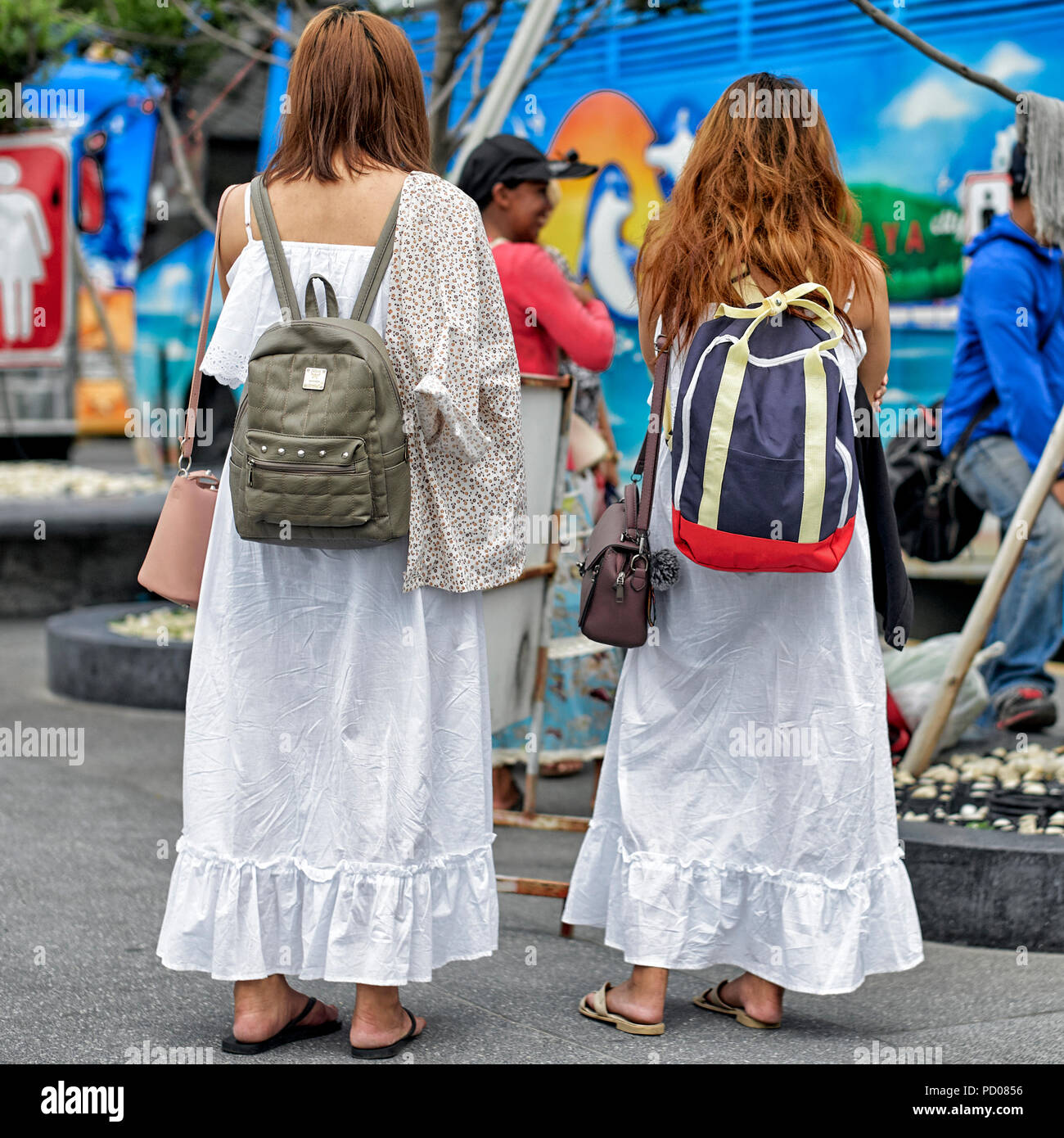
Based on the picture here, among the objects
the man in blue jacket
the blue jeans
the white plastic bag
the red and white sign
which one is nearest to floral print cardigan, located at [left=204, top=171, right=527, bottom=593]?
the white plastic bag

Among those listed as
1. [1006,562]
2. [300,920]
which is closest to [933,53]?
[1006,562]

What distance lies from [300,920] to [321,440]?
3.14 feet

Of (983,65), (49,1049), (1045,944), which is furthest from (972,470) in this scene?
(49,1049)

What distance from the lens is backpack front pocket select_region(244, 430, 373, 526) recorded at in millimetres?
2740

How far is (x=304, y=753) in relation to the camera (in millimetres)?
2984

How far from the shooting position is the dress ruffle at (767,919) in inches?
123

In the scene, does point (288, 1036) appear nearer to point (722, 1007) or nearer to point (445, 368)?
point (722, 1007)

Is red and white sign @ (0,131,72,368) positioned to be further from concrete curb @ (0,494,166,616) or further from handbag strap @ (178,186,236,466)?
handbag strap @ (178,186,236,466)

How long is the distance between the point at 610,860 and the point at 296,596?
95 cm

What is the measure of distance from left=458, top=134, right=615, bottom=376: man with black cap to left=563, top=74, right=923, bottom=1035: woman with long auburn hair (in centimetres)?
114

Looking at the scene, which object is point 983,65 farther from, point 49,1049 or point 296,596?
point 49,1049

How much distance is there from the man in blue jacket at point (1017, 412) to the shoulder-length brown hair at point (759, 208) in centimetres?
208

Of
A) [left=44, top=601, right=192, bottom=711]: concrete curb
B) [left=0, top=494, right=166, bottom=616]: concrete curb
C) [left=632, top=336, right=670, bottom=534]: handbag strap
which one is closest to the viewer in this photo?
[left=632, top=336, right=670, bottom=534]: handbag strap
